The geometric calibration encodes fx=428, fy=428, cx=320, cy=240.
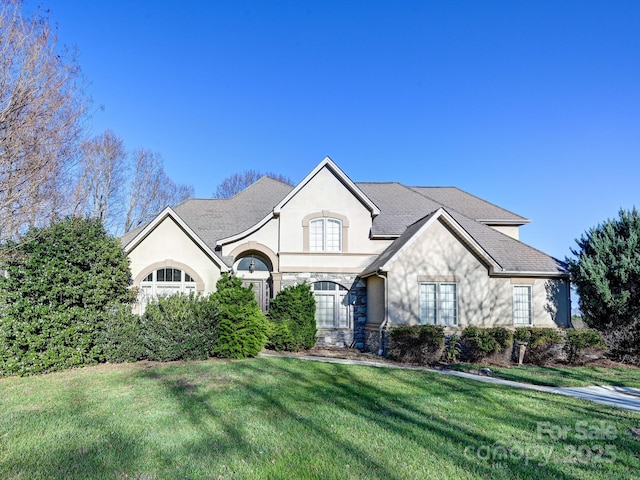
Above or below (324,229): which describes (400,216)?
above

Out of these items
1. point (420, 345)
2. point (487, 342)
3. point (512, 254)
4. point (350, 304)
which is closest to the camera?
point (420, 345)

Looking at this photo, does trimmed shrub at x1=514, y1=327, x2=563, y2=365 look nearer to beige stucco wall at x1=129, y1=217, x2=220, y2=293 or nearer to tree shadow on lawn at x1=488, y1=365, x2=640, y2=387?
tree shadow on lawn at x1=488, y1=365, x2=640, y2=387

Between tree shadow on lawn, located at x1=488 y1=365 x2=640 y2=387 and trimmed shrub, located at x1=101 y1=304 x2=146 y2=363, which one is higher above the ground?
trimmed shrub, located at x1=101 y1=304 x2=146 y2=363

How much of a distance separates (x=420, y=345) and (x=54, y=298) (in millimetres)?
10797

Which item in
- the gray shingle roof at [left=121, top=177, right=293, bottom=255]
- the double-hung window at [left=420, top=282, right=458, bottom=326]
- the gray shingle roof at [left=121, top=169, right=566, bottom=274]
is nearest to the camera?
the double-hung window at [left=420, top=282, right=458, bottom=326]

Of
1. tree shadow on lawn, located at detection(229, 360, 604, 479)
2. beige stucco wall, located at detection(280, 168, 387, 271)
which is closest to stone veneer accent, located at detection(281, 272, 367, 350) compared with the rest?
beige stucco wall, located at detection(280, 168, 387, 271)

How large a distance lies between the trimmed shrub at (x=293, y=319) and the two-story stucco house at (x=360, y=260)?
67.0 inches

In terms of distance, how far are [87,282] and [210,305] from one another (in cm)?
353

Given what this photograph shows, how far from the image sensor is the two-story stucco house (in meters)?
16.0

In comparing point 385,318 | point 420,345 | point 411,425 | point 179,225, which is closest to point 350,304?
point 385,318

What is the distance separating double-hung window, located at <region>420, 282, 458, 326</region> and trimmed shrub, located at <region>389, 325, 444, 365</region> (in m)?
2.14

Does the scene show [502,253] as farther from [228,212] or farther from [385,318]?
[228,212]

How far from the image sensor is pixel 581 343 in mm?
13984

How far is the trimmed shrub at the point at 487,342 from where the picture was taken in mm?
13805
